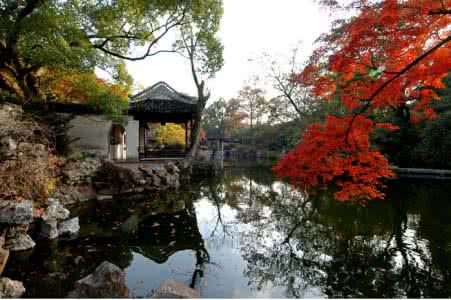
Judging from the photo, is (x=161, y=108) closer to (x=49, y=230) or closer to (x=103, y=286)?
(x=49, y=230)

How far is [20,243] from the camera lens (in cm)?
473

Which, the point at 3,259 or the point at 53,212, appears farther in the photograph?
the point at 53,212

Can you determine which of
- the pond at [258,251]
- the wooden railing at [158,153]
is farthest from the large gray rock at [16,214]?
the wooden railing at [158,153]

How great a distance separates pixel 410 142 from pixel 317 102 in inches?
285

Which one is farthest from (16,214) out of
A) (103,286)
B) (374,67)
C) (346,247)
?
(374,67)

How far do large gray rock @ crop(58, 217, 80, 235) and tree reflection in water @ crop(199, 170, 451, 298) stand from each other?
3237 mm

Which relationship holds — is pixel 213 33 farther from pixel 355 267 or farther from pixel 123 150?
pixel 355 267

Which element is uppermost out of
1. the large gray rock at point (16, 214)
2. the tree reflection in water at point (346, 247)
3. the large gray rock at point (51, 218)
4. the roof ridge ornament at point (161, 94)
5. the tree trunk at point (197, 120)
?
the roof ridge ornament at point (161, 94)

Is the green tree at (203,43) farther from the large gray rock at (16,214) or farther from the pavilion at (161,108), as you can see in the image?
the large gray rock at (16,214)

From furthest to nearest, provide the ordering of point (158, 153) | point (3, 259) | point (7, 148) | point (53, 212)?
point (158, 153) < point (53, 212) < point (7, 148) < point (3, 259)

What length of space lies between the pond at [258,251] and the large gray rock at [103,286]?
1.29 ft

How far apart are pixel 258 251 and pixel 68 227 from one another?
4.15 meters

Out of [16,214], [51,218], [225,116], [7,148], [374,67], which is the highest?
[225,116]

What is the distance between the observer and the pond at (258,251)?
3.99m
